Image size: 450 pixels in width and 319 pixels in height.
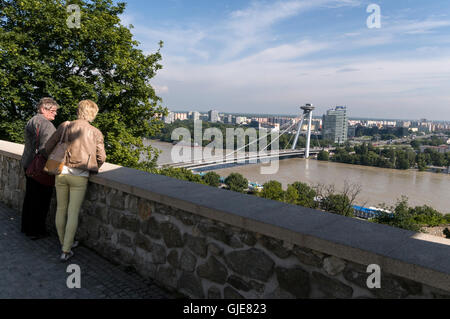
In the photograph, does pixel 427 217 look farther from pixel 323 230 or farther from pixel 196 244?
pixel 323 230

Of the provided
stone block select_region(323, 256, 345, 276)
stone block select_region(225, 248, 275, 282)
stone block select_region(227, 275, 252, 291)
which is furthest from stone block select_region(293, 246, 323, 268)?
stone block select_region(227, 275, 252, 291)

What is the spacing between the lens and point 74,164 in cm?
211

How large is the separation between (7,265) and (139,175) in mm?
938

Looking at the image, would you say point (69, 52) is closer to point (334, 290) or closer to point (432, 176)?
point (334, 290)

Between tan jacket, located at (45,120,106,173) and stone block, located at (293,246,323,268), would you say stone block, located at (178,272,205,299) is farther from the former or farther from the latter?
tan jacket, located at (45,120,106,173)

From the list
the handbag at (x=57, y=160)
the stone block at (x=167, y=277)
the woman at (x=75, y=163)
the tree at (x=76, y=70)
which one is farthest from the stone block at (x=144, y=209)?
the tree at (x=76, y=70)

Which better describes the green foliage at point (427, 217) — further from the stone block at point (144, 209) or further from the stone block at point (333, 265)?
the stone block at point (333, 265)

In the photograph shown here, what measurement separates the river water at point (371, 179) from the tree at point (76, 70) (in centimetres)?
2259

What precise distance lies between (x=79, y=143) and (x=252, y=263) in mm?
1266

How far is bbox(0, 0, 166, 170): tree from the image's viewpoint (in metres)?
8.80

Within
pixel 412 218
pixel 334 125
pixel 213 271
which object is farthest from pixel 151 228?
pixel 334 125

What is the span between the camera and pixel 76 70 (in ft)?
33.9

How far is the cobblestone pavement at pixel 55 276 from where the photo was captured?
1.84 metres

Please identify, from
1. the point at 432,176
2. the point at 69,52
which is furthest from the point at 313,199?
the point at 432,176
